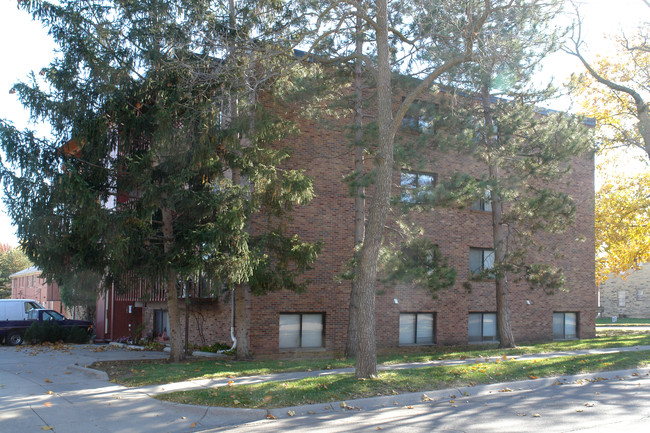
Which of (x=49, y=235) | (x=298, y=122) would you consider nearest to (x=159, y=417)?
(x=49, y=235)

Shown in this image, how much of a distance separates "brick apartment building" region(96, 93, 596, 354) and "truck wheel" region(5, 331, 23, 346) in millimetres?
3322

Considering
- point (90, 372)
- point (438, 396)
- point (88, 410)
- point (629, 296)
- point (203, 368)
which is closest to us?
point (88, 410)

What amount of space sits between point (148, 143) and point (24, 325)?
15.1 m

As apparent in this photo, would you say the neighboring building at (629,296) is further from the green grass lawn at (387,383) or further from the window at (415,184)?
the green grass lawn at (387,383)

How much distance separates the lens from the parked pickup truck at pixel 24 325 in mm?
24788

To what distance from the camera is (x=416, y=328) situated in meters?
20.8

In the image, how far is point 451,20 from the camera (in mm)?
13445

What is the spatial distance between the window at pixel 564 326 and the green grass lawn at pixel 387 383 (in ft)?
32.1

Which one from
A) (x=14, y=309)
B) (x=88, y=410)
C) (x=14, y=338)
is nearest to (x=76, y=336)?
(x=14, y=338)

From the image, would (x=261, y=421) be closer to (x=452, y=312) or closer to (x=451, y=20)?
(x=451, y=20)

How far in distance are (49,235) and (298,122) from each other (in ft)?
28.3

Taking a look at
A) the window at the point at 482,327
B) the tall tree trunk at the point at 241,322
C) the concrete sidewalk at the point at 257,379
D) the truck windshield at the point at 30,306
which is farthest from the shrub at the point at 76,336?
the window at the point at 482,327

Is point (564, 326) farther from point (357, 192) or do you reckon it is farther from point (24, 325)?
point (24, 325)

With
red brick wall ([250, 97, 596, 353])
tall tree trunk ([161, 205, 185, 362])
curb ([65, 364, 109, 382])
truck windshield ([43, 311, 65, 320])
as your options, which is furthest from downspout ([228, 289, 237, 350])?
truck windshield ([43, 311, 65, 320])
